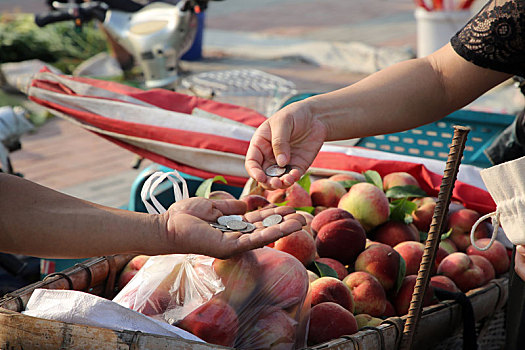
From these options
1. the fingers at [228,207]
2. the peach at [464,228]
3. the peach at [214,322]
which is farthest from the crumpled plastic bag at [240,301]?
the peach at [464,228]

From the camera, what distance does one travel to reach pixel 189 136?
6.68 feet

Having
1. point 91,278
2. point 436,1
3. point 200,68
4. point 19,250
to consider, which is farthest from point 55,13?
point 200,68

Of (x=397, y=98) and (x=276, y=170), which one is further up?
(x=397, y=98)

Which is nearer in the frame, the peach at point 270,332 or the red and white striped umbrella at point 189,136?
the peach at point 270,332

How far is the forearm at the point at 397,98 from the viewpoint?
1.45 metres

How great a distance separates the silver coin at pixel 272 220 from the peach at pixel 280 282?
A: 0.08m

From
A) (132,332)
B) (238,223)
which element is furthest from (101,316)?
(238,223)

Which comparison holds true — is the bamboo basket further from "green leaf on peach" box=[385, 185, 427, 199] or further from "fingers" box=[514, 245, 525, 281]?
"green leaf on peach" box=[385, 185, 427, 199]

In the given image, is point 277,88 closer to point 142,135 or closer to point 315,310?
point 142,135

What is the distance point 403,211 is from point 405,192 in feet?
0.48

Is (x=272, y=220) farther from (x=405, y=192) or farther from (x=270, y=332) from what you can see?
(x=405, y=192)

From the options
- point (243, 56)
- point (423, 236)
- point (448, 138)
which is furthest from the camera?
point (243, 56)

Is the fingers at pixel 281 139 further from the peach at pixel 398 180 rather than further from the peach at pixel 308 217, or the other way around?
the peach at pixel 398 180

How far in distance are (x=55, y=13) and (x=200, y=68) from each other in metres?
3.77
